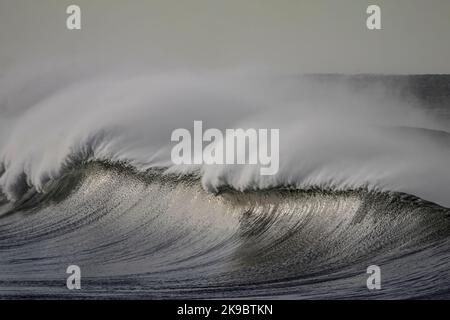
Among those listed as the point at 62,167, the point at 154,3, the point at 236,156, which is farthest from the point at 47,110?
the point at 236,156

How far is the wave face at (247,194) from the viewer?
9.61 feet

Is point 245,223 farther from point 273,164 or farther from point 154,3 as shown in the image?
point 154,3

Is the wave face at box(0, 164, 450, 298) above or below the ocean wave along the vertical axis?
below

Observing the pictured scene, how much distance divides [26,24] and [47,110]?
0.38 meters

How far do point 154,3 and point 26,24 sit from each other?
0.57 m

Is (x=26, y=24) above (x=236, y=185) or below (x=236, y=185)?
above

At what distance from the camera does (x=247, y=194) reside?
2.95m

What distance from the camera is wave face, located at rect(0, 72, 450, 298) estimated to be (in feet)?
9.61

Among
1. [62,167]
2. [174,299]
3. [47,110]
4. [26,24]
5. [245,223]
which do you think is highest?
[26,24]

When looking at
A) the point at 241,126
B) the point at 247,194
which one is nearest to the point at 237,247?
the point at 247,194

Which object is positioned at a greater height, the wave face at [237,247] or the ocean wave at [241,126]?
the ocean wave at [241,126]

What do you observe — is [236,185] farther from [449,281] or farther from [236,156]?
[449,281]

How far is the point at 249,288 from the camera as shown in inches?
116

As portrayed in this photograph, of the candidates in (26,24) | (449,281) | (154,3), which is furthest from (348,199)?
(26,24)
